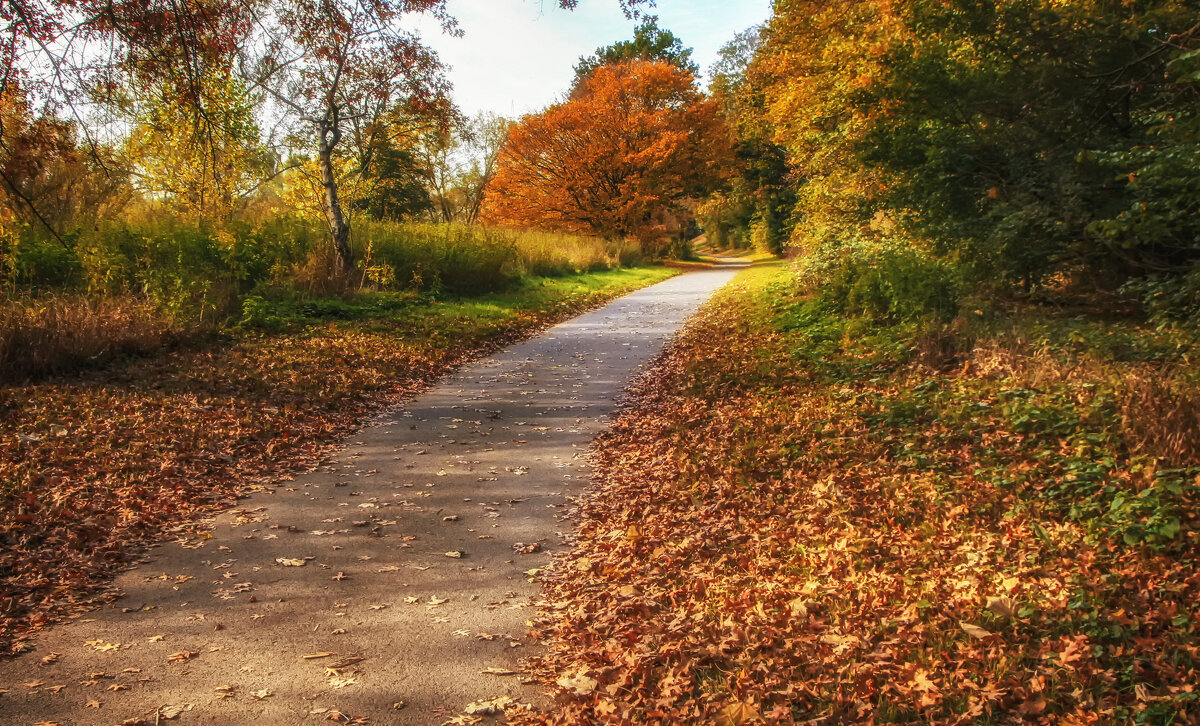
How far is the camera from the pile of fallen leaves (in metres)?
3.29

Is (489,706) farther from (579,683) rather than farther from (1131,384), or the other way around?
(1131,384)

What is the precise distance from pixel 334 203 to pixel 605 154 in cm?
2346

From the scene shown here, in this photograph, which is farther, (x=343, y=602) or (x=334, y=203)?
(x=334, y=203)

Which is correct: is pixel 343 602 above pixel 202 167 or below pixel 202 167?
below

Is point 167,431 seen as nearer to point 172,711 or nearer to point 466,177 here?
point 172,711

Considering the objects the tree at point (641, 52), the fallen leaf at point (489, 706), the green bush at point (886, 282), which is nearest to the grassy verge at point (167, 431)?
the fallen leaf at point (489, 706)

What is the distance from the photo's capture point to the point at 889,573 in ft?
14.3

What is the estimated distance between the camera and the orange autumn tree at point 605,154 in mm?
37375

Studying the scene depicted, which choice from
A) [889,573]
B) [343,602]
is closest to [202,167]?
[343,602]

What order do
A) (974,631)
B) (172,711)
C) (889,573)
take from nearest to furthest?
(172,711)
(974,631)
(889,573)

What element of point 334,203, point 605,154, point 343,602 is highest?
point 605,154

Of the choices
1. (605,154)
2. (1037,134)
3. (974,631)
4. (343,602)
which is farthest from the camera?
(605,154)

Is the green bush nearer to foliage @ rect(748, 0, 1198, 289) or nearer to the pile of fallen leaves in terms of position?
foliage @ rect(748, 0, 1198, 289)

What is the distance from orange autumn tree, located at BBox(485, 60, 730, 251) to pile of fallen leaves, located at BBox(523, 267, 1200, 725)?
31.7m
